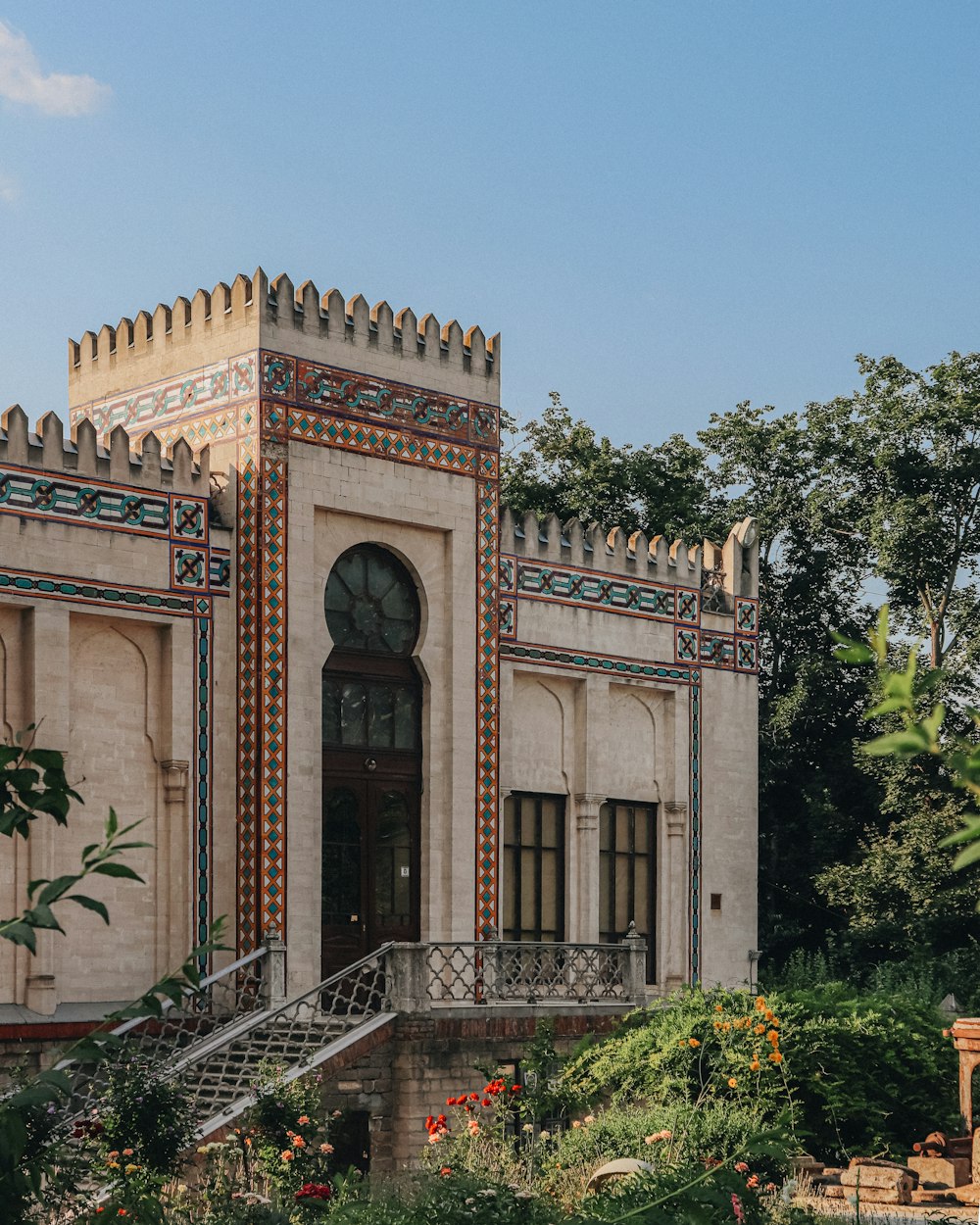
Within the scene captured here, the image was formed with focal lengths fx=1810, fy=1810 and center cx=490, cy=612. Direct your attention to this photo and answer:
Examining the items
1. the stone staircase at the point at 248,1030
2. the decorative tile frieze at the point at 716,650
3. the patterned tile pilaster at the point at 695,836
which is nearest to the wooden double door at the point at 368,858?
the stone staircase at the point at 248,1030

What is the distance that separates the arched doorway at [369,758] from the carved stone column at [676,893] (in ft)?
13.8

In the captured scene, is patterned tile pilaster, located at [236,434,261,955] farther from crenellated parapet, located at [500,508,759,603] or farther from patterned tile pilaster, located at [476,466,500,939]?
crenellated parapet, located at [500,508,759,603]

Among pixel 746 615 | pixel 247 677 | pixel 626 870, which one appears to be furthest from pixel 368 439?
pixel 746 615

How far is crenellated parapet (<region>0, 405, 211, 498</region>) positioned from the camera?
55.8 feet

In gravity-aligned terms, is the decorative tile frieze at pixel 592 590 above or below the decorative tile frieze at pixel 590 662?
above

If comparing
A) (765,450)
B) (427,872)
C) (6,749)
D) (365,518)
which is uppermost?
(765,450)

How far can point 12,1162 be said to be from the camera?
375 centimetres

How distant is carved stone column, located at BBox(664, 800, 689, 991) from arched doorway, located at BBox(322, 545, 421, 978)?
4218mm

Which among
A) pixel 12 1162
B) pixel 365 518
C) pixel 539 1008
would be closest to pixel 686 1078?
pixel 539 1008

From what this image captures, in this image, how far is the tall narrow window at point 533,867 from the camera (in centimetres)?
2112

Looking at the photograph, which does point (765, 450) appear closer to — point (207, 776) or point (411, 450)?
point (411, 450)

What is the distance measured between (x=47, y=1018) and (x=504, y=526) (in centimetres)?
799

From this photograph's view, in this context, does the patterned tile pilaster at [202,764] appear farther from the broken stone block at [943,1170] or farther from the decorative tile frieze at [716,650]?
the decorative tile frieze at [716,650]

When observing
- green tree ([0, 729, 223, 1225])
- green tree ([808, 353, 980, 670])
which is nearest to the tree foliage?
green tree ([808, 353, 980, 670])
